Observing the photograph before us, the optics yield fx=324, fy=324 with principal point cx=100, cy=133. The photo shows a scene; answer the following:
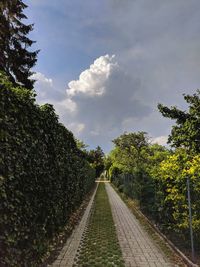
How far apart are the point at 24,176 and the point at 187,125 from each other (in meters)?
11.1

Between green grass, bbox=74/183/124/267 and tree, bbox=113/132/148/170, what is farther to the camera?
tree, bbox=113/132/148/170

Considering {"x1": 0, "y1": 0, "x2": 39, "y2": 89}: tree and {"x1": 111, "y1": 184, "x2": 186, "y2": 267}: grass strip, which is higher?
{"x1": 0, "y1": 0, "x2": 39, "y2": 89}: tree

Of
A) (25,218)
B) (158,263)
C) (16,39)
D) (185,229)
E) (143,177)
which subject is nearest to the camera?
(25,218)

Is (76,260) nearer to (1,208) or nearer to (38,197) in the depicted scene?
(38,197)

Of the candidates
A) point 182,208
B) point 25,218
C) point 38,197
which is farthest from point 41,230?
point 182,208

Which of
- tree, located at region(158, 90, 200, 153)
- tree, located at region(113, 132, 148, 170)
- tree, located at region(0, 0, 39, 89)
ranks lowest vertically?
tree, located at region(158, 90, 200, 153)

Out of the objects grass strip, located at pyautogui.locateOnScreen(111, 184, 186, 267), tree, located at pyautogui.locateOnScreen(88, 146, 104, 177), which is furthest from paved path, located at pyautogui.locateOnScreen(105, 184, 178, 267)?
tree, located at pyautogui.locateOnScreen(88, 146, 104, 177)

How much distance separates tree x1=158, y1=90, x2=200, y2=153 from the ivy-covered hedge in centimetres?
894

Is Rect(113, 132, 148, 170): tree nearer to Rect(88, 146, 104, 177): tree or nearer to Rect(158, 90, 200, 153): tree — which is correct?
Rect(158, 90, 200, 153): tree

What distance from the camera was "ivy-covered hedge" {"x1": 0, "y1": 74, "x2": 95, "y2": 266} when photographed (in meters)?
4.18

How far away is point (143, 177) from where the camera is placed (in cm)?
1379

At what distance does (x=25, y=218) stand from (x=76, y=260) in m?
2.25

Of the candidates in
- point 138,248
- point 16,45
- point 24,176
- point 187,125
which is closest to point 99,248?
point 138,248

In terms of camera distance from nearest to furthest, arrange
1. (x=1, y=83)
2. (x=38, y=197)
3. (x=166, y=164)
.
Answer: (x=1, y=83)
(x=38, y=197)
(x=166, y=164)
